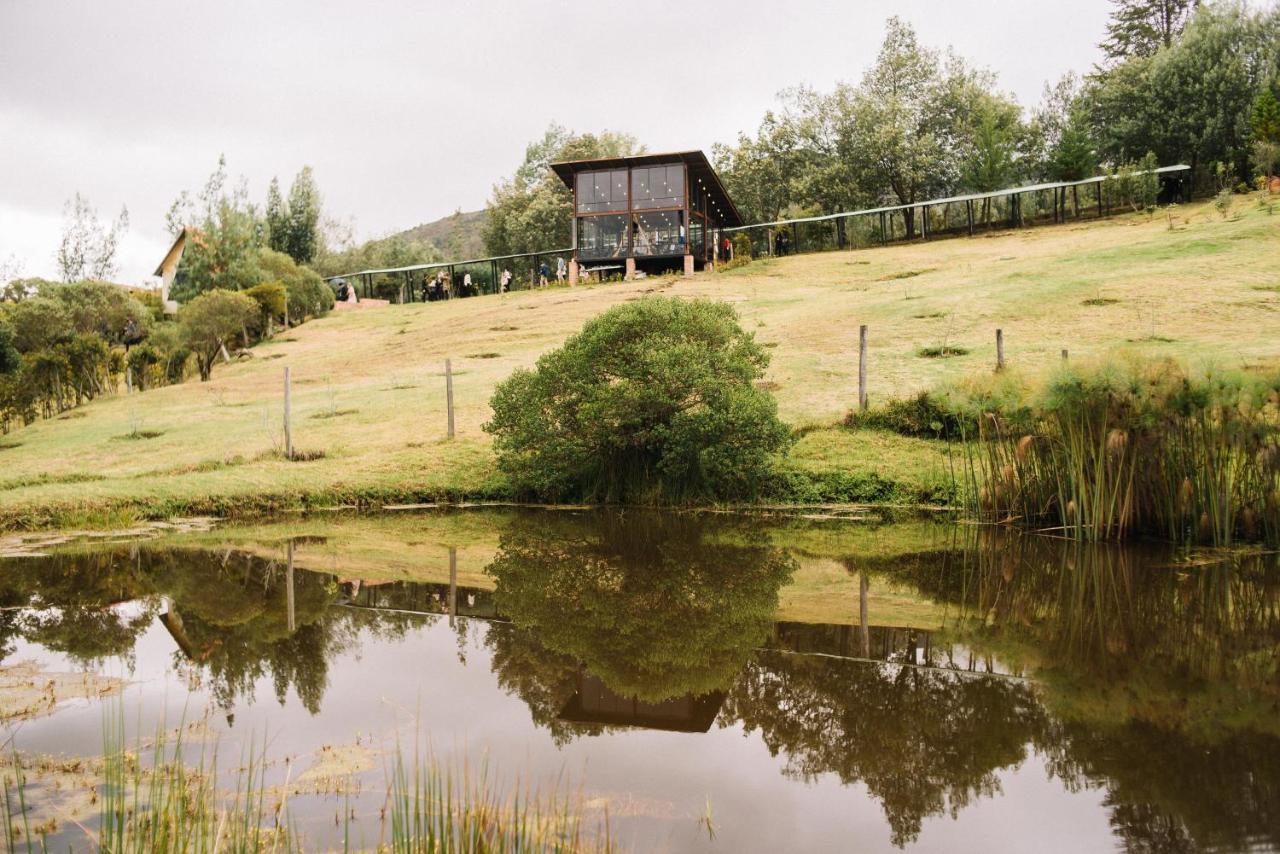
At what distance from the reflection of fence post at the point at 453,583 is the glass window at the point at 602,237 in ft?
129

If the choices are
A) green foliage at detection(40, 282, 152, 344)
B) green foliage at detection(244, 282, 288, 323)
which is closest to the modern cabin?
green foliage at detection(244, 282, 288, 323)

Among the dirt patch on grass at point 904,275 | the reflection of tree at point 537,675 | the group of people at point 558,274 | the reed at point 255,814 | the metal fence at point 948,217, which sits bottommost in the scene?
the reflection of tree at point 537,675

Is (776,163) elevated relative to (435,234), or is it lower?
lower

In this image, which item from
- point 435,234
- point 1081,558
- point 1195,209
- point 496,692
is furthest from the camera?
point 435,234

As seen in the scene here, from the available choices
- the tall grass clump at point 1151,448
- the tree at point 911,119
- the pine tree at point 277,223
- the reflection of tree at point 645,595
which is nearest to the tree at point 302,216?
the pine tree at point 277,223

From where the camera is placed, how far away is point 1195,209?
45562 millimetres

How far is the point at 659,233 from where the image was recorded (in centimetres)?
5044

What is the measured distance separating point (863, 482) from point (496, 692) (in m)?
10.3

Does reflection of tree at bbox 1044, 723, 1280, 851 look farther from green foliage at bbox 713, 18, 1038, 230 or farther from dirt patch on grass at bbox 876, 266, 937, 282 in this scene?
green foliage at bbox 713, 18, 1038, 230

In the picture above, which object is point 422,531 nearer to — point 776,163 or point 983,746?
point 983,746

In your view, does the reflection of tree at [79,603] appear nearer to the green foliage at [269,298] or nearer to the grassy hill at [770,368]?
the grassy hill at [770,368]

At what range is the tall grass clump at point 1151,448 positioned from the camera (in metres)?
11.0

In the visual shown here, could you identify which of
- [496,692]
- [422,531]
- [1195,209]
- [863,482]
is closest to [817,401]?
[863,482]

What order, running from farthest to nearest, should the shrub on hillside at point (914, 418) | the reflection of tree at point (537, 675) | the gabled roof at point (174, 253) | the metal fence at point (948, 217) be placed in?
1. the gabled roof at point (174, 253)
2. the metal fence at point (948, 217)
3. the shrub on hillside at point (914, 418)
4. the reflection of tree at point (537, 675)
